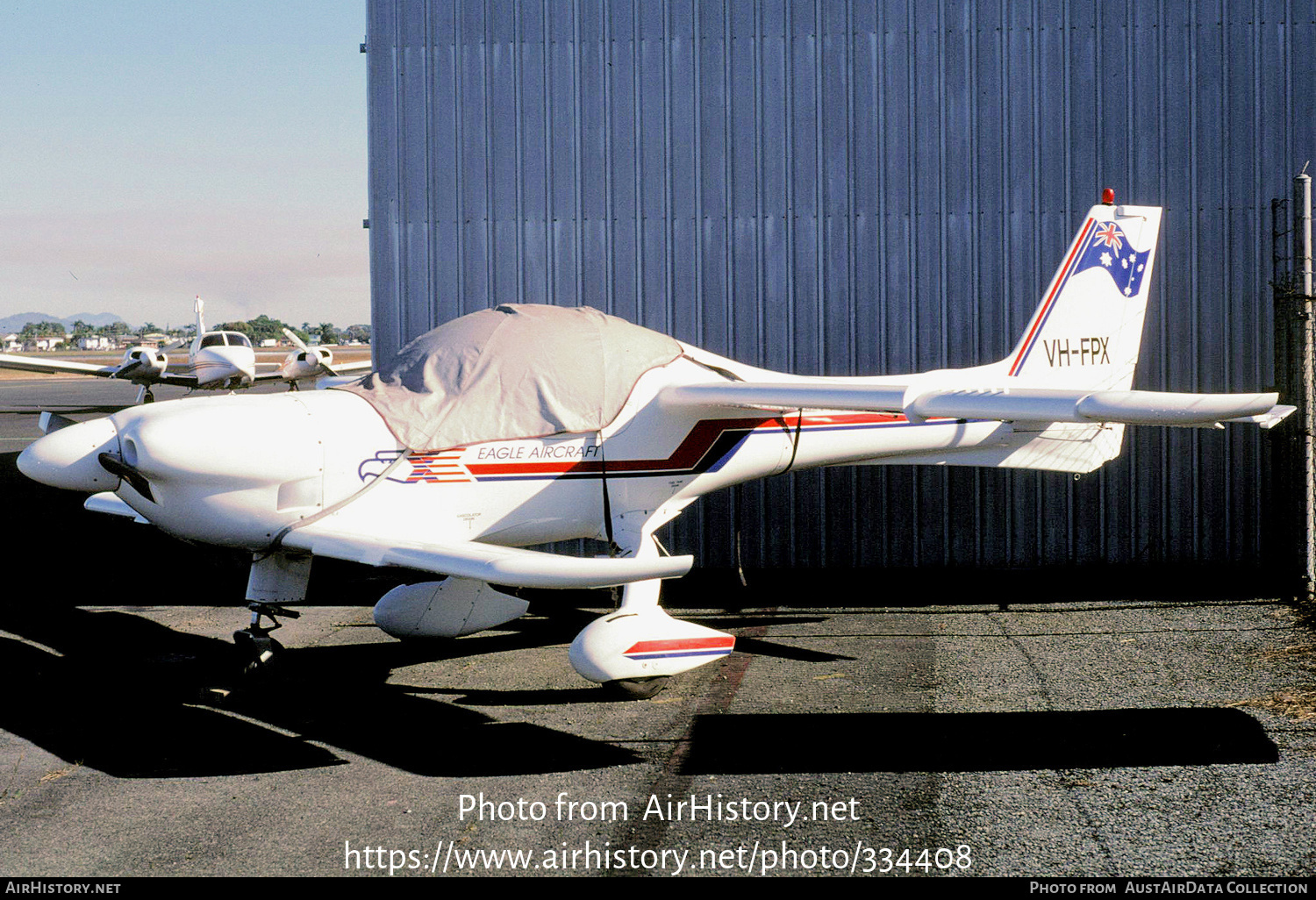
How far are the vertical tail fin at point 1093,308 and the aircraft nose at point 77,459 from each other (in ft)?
19.4

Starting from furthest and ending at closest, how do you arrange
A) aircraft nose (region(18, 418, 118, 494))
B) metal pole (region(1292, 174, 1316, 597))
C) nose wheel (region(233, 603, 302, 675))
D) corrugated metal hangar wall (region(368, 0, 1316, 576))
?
corrugated metal hangar wall (region(368, 0, 1316, 576))
metal pole (region(1292, 174, 1316, 597))
nose wheel (region(233, 603, 302, 675))
aircraft nose (region(18, 418, 118, 494))

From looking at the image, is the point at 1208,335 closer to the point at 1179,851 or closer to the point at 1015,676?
the point at 1015,676

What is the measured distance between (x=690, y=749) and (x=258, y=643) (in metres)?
2.52

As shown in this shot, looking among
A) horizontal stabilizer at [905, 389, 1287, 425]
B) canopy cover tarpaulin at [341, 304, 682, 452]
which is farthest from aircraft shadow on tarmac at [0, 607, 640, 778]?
horizontal stabilizer at [905, 389, 1287, 425]

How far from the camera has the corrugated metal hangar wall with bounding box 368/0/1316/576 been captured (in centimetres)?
954

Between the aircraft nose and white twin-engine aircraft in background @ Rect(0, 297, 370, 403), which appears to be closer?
the aircraft nose

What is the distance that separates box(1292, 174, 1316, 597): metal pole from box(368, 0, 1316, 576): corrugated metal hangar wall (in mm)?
1196

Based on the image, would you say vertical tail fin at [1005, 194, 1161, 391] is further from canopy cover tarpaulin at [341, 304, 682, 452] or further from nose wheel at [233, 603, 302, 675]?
nose wheel at [233, 603, 302, 675]

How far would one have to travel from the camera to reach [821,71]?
31.8 feet

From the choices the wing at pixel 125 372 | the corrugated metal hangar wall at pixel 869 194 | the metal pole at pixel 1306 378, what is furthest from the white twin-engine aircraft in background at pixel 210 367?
the metal pole at pixel 1306 378

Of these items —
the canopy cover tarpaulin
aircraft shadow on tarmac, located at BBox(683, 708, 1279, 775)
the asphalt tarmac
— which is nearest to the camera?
the asphalt tarmac

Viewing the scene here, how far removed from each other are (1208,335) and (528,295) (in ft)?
18.7

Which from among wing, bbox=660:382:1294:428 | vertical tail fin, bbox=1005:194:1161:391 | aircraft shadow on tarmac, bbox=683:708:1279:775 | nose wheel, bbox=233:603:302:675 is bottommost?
aircraft shadow on tarmac, bbox=683:708:1279:775
